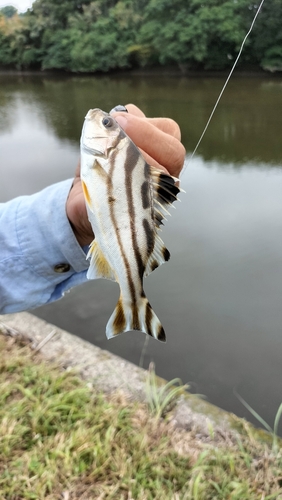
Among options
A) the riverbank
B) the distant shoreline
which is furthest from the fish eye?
the distant shoreline

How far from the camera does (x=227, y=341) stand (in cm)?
499

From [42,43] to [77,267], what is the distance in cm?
4001

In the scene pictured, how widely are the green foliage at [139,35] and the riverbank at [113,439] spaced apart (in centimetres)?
2875

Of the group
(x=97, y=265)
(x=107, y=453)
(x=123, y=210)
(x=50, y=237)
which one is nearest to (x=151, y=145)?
(x=123, y=210)

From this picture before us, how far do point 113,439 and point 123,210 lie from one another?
2.01m

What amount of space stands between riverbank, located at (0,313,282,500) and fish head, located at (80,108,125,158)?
6.76 ft

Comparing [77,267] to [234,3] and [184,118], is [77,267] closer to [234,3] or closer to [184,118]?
[184,118]

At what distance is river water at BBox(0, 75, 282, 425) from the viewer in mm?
4566

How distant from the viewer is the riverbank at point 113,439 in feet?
7.63

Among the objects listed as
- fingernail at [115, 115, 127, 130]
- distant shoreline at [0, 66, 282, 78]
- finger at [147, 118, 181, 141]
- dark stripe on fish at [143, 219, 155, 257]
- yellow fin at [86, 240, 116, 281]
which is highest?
distant shoreline at [0, 66, 282, 78]

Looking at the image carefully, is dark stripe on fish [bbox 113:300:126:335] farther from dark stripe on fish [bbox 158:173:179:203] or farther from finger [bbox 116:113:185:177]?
finger [bbox 116:113:185:177]

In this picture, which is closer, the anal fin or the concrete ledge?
the anal fin

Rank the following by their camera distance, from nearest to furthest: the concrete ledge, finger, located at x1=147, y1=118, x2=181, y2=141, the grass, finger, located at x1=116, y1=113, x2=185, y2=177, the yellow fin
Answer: the yellow fin → finger, located at x1=116, y1=113, x2=185, y2=177 → finger, located at x1=147, y1=118, x2=181, y2=141 → the grass → the concrete ledge

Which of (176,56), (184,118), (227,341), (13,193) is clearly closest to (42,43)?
(176,56)
